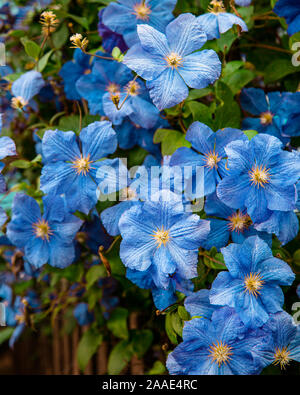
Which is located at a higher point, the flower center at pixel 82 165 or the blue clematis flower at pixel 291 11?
the blue clematis flower at pixel 291 11

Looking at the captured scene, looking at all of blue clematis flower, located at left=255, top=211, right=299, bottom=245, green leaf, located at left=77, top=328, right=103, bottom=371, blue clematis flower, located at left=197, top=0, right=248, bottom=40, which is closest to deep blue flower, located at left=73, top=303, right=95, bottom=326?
green leaf, located at left=77, top=328, right=103, bottom=371

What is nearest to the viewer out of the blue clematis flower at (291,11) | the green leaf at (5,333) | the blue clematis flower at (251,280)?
the blue clematis flower at (251,280)

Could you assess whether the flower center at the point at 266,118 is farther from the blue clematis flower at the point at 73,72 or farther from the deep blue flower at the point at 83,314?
the deep blue flower at the point at 83,314

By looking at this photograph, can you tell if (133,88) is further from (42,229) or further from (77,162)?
(42,229)

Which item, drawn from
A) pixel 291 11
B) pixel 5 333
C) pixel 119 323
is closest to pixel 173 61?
pixel 291 11

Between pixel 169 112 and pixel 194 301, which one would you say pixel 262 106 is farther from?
pixel 194 301

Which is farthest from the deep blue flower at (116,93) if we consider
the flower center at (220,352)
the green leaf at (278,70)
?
the flower center at (220,352)
